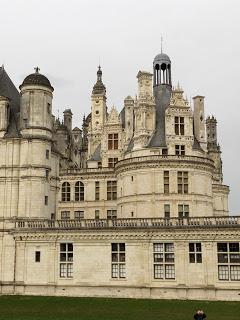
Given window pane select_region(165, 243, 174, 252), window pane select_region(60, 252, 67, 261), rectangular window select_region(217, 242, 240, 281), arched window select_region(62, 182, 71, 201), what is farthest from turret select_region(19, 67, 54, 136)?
rectangular window select_region(217, 242, 240, 281)

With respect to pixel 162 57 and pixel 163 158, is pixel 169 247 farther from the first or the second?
pixel 162 57

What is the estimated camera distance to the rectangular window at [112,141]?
5659cm

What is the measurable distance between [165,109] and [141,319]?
1102 inches

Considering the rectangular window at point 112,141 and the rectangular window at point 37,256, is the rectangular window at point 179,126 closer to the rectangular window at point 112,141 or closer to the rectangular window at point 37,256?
the rectangular window at point 112,141

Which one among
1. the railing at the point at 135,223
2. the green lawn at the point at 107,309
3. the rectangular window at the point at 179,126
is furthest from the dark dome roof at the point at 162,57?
the green lawn at the point at 107,309

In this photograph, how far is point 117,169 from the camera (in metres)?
49.3

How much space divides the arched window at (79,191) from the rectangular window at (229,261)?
25165 mm

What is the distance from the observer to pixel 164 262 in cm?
3612

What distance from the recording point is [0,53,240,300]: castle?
3566 cm

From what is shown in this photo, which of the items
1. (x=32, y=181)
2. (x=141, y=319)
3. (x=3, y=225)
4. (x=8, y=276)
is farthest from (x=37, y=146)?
(x=141, y=319)

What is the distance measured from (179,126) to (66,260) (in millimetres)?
17358

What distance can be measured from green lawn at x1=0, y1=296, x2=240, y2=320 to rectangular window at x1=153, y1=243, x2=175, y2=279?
2.84 meters

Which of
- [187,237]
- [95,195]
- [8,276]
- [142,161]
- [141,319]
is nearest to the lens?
[141,319]

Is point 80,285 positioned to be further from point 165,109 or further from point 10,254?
point 165,109
